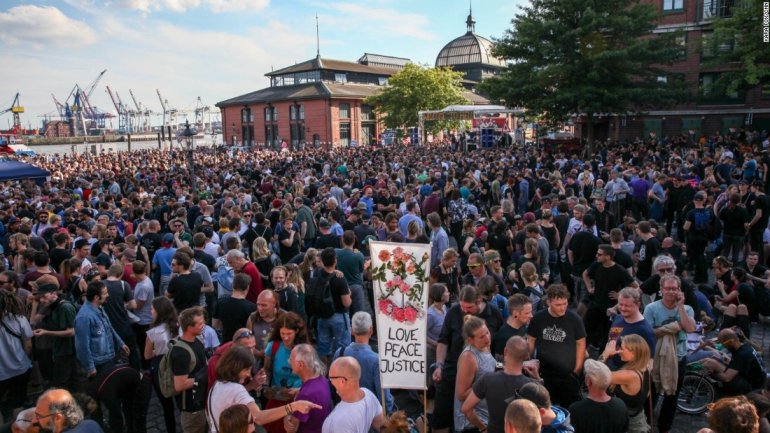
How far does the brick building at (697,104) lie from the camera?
3197cm

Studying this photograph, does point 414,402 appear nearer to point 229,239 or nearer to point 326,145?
point 229,239

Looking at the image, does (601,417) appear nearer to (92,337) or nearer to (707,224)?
(92,337)

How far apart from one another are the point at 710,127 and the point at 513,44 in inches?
611

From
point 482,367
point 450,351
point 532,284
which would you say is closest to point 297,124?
point 532,284

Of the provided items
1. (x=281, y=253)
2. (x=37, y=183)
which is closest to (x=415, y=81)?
(x=37, y=183)

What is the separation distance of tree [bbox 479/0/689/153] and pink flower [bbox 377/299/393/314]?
75.6 ft

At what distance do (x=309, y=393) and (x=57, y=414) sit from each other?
1660 millimetres

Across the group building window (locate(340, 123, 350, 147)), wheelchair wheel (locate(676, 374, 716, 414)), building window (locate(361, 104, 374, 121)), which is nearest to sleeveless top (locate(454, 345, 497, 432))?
wheelchair wheel (locate(676, 374, 716, 414))

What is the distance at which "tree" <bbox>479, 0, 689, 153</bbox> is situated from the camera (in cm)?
2530

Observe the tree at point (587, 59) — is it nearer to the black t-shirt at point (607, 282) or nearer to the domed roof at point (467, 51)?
the black t-shirt at point (607, 282)

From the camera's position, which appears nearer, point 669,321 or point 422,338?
point 422,338

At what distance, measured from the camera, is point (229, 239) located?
7641 millimetres

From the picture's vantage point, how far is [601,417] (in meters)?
3.62

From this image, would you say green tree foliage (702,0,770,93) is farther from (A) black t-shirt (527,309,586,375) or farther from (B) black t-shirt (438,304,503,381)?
(B) black t-shirt (438,304,503,381)
